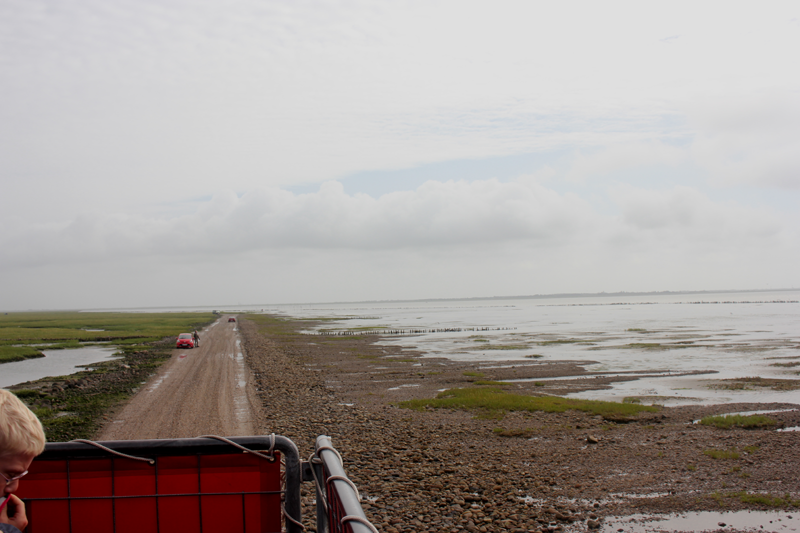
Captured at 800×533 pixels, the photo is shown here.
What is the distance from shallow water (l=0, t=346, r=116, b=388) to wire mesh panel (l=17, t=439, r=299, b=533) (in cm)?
3168

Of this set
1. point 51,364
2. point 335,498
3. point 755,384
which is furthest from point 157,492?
point 51,364

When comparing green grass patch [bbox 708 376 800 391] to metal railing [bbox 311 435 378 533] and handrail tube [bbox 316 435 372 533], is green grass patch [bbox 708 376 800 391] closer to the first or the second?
metal railing [bbox 311 435 378 533]

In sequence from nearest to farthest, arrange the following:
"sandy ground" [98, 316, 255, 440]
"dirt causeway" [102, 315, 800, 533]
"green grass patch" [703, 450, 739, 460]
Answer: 1. "dirt causeway" [102, 315, 800, 533]
2. "green grass patch" [703, 450, 739, 460]
3. "sandy ground" [98, 316, 255, 440]

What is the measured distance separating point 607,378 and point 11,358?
46551mm

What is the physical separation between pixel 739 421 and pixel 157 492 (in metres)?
19.7

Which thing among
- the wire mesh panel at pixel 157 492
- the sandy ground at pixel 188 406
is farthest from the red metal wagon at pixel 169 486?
the sandy ground at pixel 188 406

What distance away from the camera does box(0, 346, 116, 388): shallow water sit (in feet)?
110

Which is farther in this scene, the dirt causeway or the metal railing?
the dirt causeway

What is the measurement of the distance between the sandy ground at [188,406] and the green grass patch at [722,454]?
13.0m

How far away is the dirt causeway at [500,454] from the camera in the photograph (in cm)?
1079

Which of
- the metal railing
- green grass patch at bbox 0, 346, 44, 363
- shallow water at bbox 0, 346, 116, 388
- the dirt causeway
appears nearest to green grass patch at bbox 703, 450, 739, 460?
the dirt causeway

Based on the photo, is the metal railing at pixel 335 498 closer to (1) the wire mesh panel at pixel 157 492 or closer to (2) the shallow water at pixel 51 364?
(1) the wire mesh panel at pixel 157 492

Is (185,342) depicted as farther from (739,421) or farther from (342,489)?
(342,489)

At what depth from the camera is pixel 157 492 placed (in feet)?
13.5
